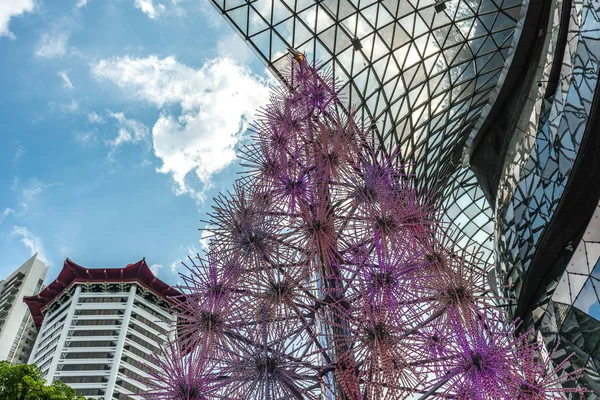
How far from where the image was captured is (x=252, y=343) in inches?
261

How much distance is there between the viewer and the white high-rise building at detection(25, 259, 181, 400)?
66625mm

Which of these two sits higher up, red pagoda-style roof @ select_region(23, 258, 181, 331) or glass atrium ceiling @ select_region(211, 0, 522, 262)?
red pagoda-style roof @ select_region(23, 258, 181, 331)

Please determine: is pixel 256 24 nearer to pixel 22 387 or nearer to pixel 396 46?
pixel 396 46

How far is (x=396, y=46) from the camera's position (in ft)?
73.0

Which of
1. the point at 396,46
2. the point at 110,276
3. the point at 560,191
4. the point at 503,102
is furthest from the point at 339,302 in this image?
the point at 110,276

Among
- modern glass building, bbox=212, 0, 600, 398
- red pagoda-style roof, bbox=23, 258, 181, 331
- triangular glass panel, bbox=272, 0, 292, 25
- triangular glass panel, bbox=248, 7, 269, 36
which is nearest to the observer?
modern glass building, bbox=212, 0, 600, 398

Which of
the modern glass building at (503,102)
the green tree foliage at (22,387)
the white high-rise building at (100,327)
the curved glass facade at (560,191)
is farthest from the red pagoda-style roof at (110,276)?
the curved glass facade at (560,191)

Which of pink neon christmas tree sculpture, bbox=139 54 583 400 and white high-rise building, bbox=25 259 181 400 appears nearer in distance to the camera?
pink neon christmas tree sculpture, bbox=139 54 583 400

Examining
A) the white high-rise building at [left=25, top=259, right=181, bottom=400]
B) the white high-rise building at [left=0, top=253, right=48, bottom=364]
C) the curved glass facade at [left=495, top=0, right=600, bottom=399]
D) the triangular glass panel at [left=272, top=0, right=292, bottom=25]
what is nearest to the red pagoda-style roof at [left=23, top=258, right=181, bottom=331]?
the white high-rise building at [left=25, top=259, right=181, bottom=400]

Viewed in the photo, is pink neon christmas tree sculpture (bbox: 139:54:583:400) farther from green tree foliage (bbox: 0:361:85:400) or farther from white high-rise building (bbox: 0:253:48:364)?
white high-rise building (bbox: 0:253:48:364)

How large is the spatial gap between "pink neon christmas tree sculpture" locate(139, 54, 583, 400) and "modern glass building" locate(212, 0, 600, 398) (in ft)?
29.7

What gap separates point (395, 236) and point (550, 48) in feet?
46.9

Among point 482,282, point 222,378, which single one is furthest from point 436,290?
point 222,378

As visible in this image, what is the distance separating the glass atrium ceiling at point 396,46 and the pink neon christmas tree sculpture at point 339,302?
1277 centimetres
